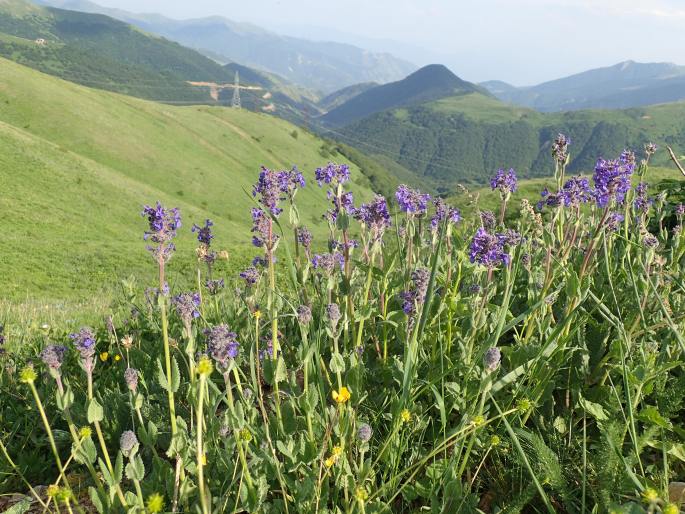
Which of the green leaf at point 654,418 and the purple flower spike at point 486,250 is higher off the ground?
the purple flower spike at point 486,250

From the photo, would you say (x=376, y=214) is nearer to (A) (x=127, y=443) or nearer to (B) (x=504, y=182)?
(B) (x=504, y=182)

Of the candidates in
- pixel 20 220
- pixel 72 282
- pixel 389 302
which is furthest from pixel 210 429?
pixel 20 220

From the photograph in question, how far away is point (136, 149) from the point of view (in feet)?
252

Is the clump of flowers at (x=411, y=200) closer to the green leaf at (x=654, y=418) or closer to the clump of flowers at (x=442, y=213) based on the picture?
the clump of flowers at (x=442, y=213)

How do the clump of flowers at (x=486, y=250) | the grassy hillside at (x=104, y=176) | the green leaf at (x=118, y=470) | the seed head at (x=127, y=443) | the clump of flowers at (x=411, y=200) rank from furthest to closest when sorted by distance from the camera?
the grassy hillside at (x=104, y=176), the clump of flowers at (x=411, y=200), the clump of flowers at (x=486, y=250), the green leaf at (x=118, y=470), the seed head at (x=127, y=443)

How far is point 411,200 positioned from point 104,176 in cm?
5354

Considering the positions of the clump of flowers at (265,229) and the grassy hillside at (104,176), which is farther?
the grassy hillside at (104,176)

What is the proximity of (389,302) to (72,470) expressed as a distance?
2525 millimetres

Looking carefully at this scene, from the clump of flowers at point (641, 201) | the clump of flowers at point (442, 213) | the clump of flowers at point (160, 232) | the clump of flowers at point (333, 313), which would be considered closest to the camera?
the clump of flowers at point (333, 313)

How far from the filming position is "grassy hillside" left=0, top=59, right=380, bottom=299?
999 inches

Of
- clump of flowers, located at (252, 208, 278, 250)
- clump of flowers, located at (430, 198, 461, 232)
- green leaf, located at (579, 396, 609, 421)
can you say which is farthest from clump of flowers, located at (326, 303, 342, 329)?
clump of flowers, located at (430, 198, 461, 232)

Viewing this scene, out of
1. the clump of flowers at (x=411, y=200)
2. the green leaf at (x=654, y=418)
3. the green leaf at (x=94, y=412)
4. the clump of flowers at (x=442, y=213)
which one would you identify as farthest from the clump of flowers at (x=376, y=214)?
the green leaf at (x=94, y=412)

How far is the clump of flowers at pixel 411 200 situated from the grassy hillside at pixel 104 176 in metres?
1.98

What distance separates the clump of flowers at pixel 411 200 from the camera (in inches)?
160
